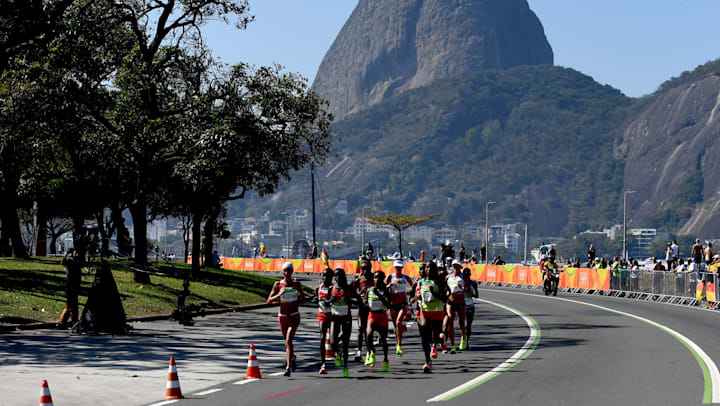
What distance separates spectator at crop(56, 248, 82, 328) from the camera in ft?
66.5

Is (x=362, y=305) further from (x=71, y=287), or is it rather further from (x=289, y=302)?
(x=71, y=287)

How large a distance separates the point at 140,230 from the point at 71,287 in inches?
441

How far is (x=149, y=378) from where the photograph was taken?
13.6 metres

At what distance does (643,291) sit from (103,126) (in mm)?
23075

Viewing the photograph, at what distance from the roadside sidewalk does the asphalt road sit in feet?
1.61

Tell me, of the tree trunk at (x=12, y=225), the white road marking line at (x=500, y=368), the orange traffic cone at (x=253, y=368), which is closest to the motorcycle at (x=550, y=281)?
the white road marking line at (x=500, y=368)

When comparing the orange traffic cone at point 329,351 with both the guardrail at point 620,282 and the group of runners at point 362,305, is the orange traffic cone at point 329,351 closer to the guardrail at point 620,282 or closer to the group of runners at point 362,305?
the group of runners at point 362,305

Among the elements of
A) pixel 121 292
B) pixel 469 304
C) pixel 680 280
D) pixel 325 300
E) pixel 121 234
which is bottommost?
pixel 121 292

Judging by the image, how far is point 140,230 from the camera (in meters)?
31.5

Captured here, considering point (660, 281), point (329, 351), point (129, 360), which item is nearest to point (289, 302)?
point (329, 351)

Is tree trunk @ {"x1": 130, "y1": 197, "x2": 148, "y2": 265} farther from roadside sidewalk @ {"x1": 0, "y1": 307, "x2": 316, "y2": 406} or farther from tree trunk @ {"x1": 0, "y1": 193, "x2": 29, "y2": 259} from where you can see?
tree trunk @ {"x1": 0, "y1": 193, "x2": 29, "y2": 259}

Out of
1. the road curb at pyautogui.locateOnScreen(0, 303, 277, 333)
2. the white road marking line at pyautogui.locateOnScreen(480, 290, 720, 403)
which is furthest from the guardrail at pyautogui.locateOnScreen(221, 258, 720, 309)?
the white road marking line at pyautogui.locateOnScreen(480, 290, 720, 403)

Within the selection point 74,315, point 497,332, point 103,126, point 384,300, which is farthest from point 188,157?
point 384,300

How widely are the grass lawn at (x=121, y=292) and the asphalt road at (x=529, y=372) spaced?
4112mm
